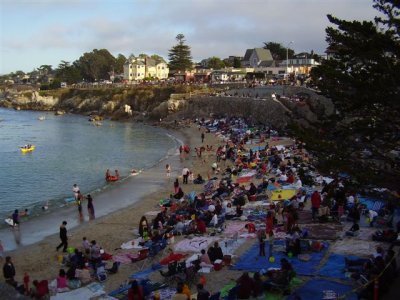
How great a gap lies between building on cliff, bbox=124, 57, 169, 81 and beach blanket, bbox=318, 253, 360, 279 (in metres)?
115

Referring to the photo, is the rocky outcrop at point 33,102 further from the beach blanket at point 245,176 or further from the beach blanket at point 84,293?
the beach blanket at point 84,293

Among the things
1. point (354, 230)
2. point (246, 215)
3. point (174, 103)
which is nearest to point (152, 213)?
point (246, 215)

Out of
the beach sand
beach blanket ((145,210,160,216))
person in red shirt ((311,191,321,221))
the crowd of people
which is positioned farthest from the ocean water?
person in red shirt ((311,191,321,221))

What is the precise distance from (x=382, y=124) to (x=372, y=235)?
17.5ft

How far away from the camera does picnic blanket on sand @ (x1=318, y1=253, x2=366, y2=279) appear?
12.5m

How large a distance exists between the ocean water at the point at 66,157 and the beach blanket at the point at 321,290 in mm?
17625

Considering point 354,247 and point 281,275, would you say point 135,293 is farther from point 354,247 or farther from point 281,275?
point 354,247

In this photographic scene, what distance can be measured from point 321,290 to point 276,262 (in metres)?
2.14

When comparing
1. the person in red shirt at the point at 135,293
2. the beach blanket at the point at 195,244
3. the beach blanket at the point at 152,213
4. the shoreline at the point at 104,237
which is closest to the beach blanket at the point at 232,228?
the beach blanket at the point at 195,244

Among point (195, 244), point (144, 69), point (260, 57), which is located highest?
point (260, 57)

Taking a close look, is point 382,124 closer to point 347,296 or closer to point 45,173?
point 347,296

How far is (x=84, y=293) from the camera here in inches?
529

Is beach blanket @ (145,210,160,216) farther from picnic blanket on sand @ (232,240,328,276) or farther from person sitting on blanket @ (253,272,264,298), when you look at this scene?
person sitting on blanket @ (253,272,264,298)

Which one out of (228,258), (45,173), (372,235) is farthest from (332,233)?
(45,173)
